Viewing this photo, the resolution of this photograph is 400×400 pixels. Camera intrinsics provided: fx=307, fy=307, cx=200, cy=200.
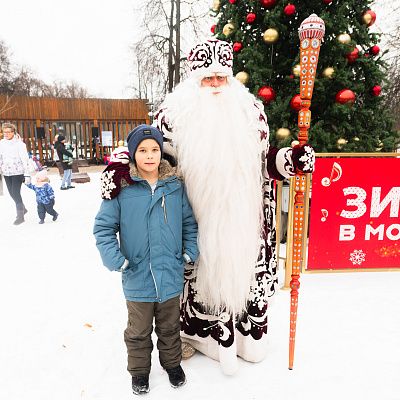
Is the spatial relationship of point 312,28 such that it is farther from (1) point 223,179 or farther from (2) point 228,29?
(2) point 228,29

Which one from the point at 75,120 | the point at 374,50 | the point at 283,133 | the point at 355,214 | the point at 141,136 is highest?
the point at 75,120

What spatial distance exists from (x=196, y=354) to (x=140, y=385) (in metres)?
0.52

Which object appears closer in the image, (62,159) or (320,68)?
(320,68)

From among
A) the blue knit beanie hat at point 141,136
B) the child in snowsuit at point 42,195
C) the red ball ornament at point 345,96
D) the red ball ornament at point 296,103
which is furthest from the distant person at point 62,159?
the blue knit beanie hat at point 141,136

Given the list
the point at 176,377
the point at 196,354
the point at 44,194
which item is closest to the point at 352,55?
the point at 196,354

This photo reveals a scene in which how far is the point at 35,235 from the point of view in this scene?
5.26 meters

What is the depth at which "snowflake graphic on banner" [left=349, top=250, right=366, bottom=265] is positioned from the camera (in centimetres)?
339

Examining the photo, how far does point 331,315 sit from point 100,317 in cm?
211

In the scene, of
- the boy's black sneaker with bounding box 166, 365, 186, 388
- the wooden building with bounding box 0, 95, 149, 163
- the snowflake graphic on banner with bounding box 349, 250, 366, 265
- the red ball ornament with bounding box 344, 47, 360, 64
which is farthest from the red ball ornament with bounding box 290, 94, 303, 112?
the wooden building with bounding box 0, 95, 149, 163

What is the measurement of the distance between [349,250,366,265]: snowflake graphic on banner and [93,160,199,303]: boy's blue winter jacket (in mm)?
2322

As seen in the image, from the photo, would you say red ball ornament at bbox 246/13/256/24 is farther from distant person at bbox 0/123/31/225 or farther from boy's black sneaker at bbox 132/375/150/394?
distant person at bbox 0/123/31/225

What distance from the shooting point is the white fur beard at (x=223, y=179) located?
1821mm

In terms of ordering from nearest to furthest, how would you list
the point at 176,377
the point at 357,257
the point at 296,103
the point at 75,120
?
the point at 176,377 → the point at 357,257 → the point at 296,103 → the point at 75,120

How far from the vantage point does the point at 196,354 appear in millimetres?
2305
